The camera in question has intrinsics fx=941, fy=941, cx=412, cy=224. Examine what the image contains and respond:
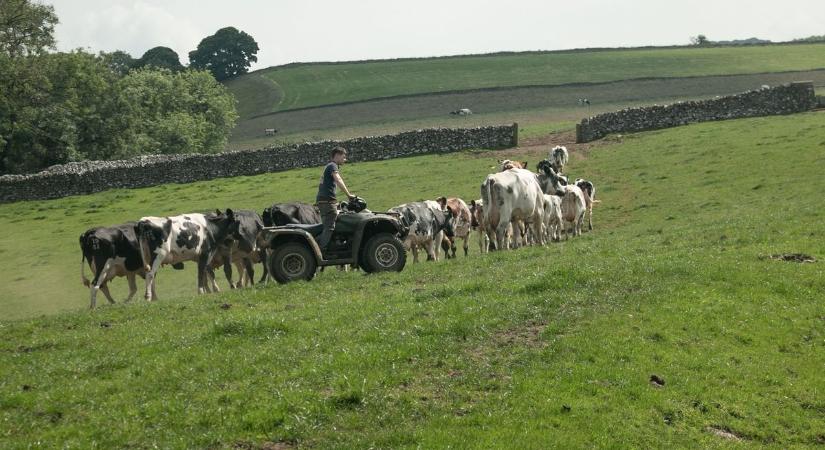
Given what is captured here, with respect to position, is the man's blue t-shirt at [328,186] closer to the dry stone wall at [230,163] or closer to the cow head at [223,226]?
the cow head at [223,226]

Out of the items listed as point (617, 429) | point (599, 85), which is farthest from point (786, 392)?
point (599, 85)

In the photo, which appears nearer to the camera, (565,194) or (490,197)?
(490,197)

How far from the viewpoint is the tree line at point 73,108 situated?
62.2 meters

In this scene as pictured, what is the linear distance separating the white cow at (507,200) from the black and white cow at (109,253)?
9.63 m

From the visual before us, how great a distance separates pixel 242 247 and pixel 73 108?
41582mm

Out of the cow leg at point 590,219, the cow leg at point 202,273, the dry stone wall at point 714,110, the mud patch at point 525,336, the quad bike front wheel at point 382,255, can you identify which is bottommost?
the cow leg at point 590,219

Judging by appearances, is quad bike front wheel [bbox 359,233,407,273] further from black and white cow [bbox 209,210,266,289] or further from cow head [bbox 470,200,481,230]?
cow head [bbox 470,200,481,230]

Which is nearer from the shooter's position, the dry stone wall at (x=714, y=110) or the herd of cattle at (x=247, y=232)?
the herd of cattle at (x=247, y=232)

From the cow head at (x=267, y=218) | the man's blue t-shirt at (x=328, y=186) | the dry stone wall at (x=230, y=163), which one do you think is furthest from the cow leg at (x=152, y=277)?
the dry stone wall at (x=230, y=163)

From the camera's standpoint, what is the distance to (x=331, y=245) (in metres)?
20.7

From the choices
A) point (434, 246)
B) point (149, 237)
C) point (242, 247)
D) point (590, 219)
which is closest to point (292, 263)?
point (149, 237)

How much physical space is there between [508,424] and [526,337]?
3150 mm

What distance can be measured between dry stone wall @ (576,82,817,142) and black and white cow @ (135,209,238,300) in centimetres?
2983

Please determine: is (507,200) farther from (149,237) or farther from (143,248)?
(143,248)
